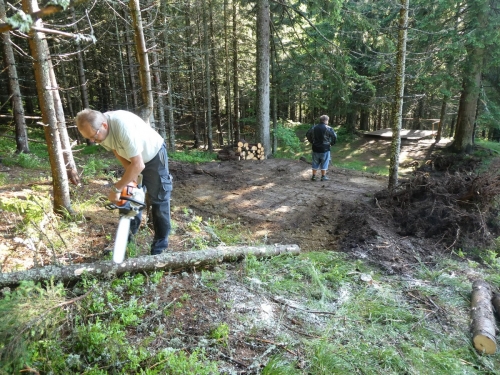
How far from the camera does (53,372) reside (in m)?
2.15

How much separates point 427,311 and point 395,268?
40.1 inches

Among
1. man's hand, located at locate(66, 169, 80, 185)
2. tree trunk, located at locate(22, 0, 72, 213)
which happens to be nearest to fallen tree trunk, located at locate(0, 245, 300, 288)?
tree trunk, located at locate(22, 0, 72, 213)

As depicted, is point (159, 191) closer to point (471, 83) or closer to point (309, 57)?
point (309, 57)

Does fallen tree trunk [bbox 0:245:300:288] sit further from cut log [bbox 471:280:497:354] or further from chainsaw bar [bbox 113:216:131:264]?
cut log [bbox 471:280:497:354]

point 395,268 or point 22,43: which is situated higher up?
point 22,43

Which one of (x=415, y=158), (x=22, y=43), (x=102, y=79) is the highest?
(x=22, y=43)

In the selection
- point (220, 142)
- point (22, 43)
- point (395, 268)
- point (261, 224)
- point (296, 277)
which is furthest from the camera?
point (220, 142)

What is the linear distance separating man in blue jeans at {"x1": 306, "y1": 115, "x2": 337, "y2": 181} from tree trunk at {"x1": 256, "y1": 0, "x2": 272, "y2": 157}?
390cm

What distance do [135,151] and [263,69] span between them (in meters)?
10.3

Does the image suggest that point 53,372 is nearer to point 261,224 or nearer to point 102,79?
point 261,224

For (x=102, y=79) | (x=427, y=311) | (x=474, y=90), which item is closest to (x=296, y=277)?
(x=427, y=311)

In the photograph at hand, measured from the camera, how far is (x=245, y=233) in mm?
6035

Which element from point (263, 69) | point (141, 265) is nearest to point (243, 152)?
point (263, 69)

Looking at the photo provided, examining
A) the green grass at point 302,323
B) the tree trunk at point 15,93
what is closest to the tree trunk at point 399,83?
the green grass at point 302,323
